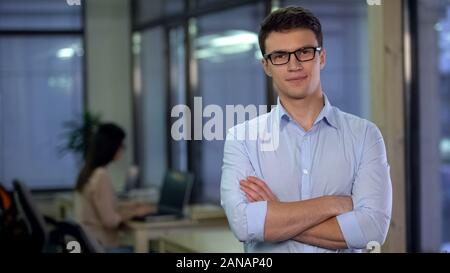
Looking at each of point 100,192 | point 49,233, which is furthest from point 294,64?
point 100,192

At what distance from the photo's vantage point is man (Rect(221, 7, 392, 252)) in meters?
2.18

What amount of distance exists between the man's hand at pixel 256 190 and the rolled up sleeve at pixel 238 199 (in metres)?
0.01

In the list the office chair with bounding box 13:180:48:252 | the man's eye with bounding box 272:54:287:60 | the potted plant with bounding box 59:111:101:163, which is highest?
the man's eye with bounding box 272:54:287:60

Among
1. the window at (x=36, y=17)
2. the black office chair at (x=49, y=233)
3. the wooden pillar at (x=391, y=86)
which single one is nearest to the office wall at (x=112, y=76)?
the window at (x=36, y=17)

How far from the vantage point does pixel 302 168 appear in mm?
2238

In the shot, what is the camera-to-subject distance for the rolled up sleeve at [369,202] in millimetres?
2182

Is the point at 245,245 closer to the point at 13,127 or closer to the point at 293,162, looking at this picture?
the point at 293,162

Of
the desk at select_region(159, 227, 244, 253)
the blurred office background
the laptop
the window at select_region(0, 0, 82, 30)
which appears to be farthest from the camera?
the window at select_region(0, 0, 82, 30)

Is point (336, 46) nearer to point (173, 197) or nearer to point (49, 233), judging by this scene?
point (49, 233)

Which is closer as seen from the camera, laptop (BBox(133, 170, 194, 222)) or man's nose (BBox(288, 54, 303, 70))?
man's nose (BBox(288, 54, 303, 70))

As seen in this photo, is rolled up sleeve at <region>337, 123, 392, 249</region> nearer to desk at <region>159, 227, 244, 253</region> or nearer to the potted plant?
desk at <region>159, 227, 244, 253</region>

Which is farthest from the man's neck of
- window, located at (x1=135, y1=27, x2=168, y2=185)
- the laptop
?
window, located at (x1=135, y1=27, x2=168, y2=185)

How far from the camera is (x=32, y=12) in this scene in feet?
21.3

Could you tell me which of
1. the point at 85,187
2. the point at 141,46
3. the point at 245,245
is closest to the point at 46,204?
the point at 141,46
